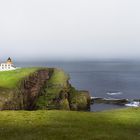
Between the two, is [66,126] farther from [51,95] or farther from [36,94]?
[36,94]

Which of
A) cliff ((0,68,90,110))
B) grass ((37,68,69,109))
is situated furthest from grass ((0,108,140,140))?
grass ((37,68,69,109))

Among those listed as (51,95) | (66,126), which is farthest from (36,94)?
(66,126)

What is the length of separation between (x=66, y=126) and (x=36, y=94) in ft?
249

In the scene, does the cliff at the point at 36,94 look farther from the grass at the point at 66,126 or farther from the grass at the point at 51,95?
the grass at the point at 66,126

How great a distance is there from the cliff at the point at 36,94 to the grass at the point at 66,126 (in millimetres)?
35296

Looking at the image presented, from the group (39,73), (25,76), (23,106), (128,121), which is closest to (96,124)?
(128,121)

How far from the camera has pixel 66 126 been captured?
38906 millimetres

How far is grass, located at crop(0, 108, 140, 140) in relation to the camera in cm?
3338

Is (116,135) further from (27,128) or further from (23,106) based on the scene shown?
(23,106)

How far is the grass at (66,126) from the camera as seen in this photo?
33.4m

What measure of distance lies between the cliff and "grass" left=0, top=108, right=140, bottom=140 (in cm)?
3530

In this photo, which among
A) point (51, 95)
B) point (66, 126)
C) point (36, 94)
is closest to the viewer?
point (66, 126)

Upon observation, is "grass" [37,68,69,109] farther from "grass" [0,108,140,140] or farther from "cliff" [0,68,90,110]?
"grass" [0,108,140,140]

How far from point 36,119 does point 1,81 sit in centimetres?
6071
